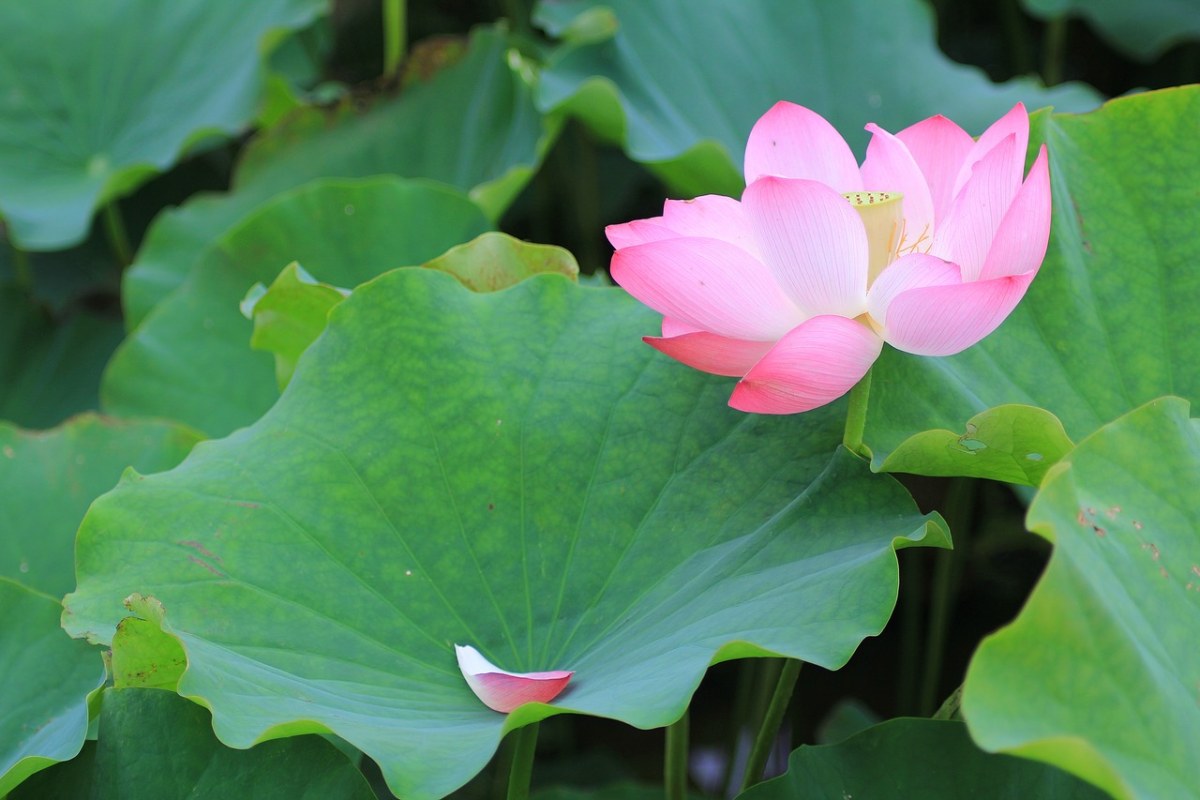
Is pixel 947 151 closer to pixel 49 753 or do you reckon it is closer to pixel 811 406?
pixel 811 406

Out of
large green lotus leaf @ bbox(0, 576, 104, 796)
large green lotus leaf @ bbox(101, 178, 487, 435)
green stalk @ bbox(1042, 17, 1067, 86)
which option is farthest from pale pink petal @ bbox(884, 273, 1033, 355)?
green stalk @ bbox(1042, 17, 1067, 86)

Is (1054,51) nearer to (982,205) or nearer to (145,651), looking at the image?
(982,205)

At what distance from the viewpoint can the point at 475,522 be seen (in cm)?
80

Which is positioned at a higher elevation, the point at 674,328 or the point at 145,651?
the point at 674,328

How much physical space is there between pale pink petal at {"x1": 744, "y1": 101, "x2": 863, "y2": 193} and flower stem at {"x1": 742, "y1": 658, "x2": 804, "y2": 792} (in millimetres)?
317

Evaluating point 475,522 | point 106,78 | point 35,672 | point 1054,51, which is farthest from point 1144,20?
point 35,672

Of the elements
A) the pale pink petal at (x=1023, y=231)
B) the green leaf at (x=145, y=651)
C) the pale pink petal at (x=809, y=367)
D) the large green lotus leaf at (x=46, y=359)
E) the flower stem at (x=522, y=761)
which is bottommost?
the large green lotus leaf at (x=46, y=359)

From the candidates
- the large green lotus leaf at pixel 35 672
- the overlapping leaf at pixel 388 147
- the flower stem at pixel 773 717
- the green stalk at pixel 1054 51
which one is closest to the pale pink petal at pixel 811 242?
the flower stem at pixel 773 717

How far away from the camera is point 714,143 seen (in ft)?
4.10

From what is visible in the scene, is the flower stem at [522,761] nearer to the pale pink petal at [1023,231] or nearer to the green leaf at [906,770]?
the green leaf at [906,770]

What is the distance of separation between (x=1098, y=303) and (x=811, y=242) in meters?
0.28

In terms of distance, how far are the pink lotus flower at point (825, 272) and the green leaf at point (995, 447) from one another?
0.05 meters

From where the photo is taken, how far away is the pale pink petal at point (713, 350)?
694 mm

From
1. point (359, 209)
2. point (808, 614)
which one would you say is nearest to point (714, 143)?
point (359, 209)
